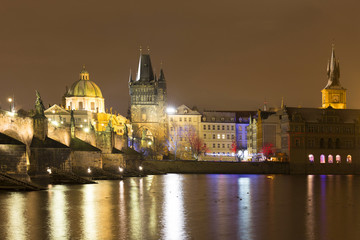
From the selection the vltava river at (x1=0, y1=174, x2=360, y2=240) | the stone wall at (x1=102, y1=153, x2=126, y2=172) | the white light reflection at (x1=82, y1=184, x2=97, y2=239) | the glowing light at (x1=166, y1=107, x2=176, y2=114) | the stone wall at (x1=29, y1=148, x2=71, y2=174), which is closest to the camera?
the white light reflection at (x1=82, y1=184, x2=97, y2=239)

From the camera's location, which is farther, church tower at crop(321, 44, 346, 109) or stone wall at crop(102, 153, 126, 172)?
church tower at crop(321, 44, 346, 109)

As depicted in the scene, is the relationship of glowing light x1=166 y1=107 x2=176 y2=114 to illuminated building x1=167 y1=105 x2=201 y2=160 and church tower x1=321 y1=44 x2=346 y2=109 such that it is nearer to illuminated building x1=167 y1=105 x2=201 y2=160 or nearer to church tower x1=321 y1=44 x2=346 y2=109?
illuminated building x1=167 y1=105 x2=201 y2=160

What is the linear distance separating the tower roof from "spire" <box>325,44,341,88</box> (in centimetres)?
4763

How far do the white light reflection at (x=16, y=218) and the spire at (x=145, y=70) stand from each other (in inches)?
4598

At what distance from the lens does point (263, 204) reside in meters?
Answer: 39.2

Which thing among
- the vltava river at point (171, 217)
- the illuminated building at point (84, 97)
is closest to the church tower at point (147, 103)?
the illuminated building at point (84, 97)

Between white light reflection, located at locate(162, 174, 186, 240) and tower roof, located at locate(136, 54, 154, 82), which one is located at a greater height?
tower roof, located at locate(136, 54, 154, 82)

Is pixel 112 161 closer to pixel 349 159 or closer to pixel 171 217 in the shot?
pixel 349 159

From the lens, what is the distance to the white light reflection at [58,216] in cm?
2474

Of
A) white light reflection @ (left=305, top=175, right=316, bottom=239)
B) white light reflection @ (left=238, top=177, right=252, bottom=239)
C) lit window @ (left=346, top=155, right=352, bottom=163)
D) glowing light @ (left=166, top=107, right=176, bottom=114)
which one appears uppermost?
glowing light @ (left=166, top=107, right=176, bottom=114)

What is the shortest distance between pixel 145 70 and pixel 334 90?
50.8 m

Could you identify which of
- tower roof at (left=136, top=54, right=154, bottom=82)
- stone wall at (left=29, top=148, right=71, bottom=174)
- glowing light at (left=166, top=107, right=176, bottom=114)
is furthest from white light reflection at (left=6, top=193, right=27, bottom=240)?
tower roof at (left=136, top=54, right=154, bottom=82)

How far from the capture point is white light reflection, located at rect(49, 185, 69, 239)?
24.7m

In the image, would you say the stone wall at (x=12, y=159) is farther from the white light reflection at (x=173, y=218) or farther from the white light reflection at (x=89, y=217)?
the white light reflection at (x=173, y=218)
